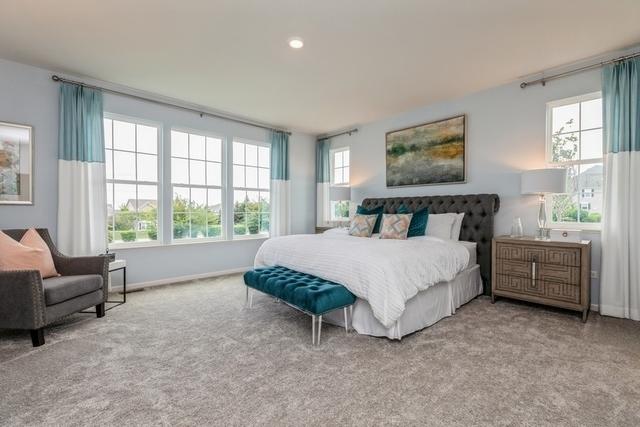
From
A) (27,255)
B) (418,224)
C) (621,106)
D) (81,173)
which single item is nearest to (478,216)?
(418,224)

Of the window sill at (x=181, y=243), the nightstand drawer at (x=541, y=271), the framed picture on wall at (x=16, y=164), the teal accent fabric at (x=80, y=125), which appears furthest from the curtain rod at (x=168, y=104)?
the nightstand drawer at (x=541, y=271)

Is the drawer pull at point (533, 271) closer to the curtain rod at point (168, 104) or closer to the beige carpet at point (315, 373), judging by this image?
the beige carpet at point (315, 373)

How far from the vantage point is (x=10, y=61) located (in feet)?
11.1

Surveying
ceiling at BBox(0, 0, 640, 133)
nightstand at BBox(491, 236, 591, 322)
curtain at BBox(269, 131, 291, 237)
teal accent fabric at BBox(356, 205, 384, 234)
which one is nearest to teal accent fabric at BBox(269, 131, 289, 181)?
curtain at BBox(269, 131, 291, 237)

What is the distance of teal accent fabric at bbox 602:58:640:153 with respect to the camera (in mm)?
3006

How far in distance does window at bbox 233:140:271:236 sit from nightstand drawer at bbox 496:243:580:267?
13.0 feet

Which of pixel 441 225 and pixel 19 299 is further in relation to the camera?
pixel 441 225

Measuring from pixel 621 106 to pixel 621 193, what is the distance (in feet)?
2.88

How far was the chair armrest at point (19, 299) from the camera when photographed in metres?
2.43

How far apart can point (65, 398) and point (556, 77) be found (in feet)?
17.5

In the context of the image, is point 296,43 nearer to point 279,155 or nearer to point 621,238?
point 279,155

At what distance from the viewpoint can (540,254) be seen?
3.24m

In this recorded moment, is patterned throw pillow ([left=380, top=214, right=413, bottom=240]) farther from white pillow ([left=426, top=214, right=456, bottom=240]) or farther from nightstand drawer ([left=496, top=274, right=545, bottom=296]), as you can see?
nightstand drawer ([left=496, top=274, right=545, bottom=296])

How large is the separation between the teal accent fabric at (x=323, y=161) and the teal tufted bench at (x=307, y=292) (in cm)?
356
